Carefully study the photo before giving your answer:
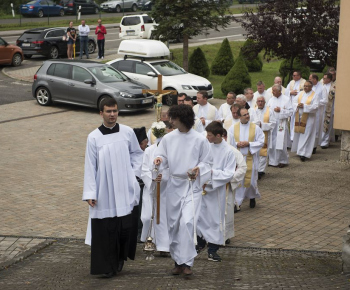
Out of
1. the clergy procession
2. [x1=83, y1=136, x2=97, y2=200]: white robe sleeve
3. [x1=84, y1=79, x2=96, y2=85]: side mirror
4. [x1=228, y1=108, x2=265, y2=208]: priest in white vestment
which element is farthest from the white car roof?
[x1=83, y1=136, x2=97, y2=200]: white robe sleeve

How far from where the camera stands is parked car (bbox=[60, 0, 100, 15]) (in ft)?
159

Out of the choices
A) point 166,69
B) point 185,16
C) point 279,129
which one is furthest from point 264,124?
point 185,16

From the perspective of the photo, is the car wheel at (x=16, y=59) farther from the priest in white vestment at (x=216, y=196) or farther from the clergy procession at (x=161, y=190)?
the priest in white vestment at (x=216, y=196)

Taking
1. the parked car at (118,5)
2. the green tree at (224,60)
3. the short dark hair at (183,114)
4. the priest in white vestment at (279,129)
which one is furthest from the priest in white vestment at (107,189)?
the parked car at (118,5)

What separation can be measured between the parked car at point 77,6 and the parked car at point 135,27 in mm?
13914

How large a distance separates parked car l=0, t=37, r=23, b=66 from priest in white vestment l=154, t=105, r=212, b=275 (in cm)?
2228

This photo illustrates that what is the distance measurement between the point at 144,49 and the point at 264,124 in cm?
1074

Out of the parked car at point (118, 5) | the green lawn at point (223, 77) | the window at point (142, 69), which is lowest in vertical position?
the green lawn at point (223, 77)

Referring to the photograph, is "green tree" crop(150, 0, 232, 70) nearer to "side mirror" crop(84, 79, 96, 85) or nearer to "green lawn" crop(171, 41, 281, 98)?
"green lawn" crop(171, 41, 281, 98)

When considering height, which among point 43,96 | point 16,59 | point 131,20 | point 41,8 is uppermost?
point 41,8

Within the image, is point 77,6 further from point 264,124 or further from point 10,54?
point 264,124

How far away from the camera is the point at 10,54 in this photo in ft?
96.0

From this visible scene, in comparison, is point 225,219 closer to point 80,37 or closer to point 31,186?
point 31,186

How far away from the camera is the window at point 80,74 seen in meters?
20.9
